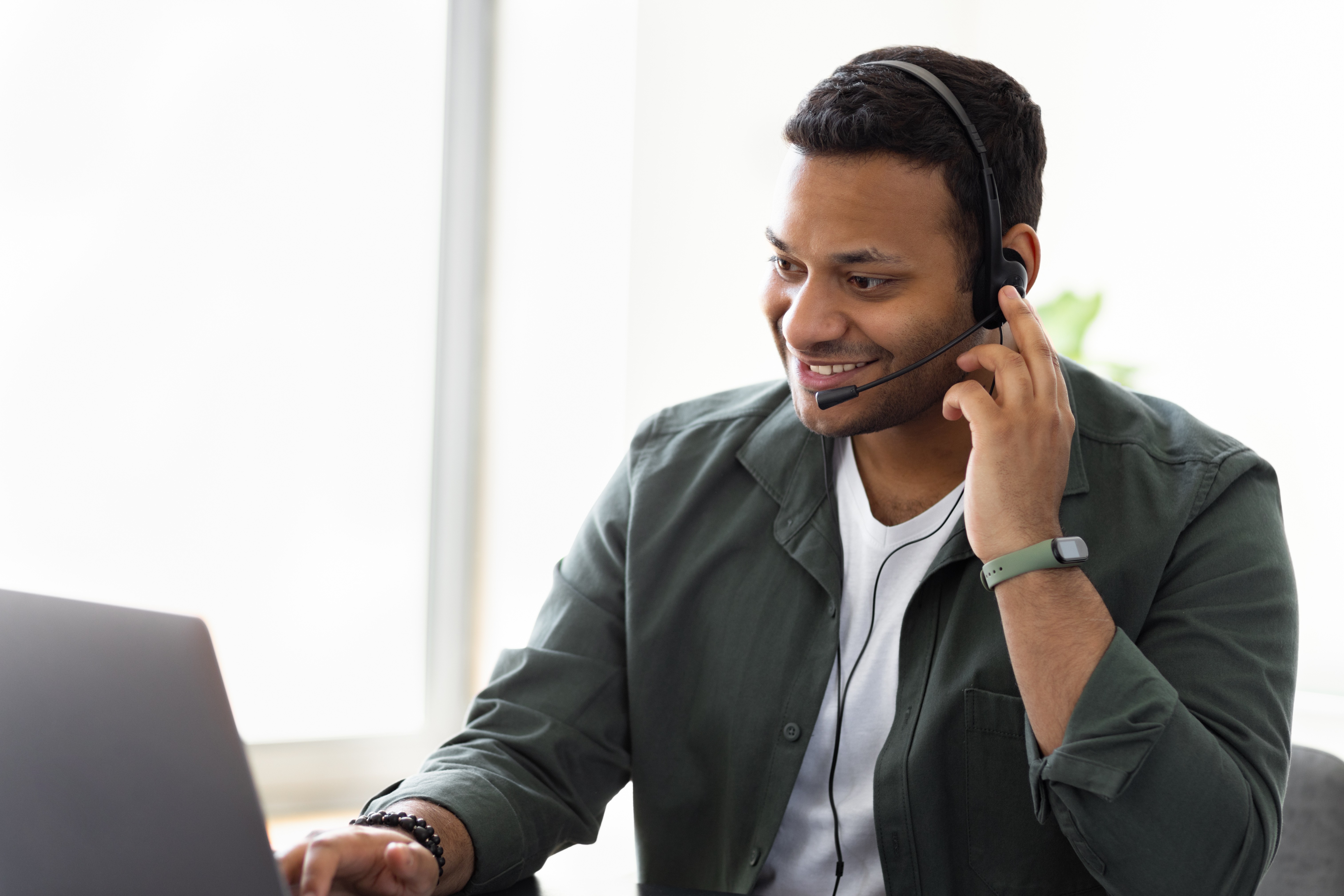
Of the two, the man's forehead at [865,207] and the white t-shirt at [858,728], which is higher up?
the man's forehead at [865,207]

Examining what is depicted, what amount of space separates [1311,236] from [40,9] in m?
2.24

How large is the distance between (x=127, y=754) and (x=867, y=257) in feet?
2.81

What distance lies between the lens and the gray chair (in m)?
1.07

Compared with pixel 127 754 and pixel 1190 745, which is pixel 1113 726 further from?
pixel 127 754

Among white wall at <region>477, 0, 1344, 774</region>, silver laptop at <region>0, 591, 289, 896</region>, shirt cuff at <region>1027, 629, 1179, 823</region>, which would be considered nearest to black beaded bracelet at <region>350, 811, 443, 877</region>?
silver laptop at <region>0, 591, 289, 896</region>

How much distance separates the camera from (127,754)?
0.57 meters

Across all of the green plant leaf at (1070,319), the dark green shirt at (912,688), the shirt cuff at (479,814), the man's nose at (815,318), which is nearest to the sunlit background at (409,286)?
the green plant leaf at (1070,319)

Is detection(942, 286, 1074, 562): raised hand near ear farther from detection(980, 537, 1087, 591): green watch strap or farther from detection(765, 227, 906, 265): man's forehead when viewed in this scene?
detection(765, 227, 906, 265): man's forehead

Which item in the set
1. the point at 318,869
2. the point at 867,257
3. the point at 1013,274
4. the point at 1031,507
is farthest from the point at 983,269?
the point at 318,869

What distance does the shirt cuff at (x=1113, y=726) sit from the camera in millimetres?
950

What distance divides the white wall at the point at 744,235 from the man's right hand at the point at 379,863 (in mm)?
1109

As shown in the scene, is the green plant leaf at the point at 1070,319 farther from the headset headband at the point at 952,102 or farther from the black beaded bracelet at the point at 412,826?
the black beaded bracelet at the point at 412,826

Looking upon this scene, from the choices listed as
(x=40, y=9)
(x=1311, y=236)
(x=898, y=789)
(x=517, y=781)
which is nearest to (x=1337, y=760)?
(x=898, y=789)

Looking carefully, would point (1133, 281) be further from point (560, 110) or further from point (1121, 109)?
point (560, 110)
